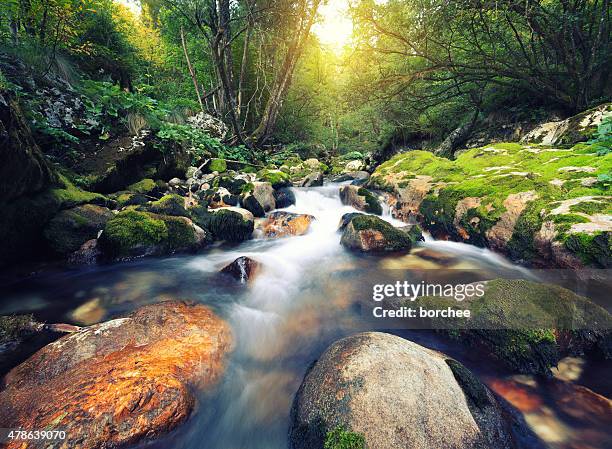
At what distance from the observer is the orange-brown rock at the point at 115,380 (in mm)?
1892

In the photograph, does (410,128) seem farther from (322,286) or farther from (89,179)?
(89,179)

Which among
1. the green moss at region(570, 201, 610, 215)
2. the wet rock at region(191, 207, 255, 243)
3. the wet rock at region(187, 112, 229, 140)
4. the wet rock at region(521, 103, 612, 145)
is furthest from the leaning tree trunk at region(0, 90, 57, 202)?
the wet rock at region(521, 103, 612, 145)

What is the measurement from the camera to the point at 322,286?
4.73 meters

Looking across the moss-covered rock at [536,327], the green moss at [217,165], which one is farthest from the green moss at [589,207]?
the green moss at [217,165]

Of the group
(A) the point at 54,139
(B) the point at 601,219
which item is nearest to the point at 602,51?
(B) the point at 601,219

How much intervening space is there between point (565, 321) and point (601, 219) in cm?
207

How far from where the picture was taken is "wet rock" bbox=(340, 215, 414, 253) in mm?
5578

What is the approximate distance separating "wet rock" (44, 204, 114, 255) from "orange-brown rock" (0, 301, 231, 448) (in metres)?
3.15

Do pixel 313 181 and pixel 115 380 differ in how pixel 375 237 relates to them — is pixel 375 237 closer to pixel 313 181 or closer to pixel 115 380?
pixel 115 380

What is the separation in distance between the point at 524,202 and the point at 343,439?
502cm

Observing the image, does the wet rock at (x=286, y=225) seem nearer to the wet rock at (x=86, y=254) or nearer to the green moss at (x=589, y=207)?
the wet rock at (x=86, y=254)

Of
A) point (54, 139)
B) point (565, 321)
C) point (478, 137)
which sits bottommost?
point (565, 321)
